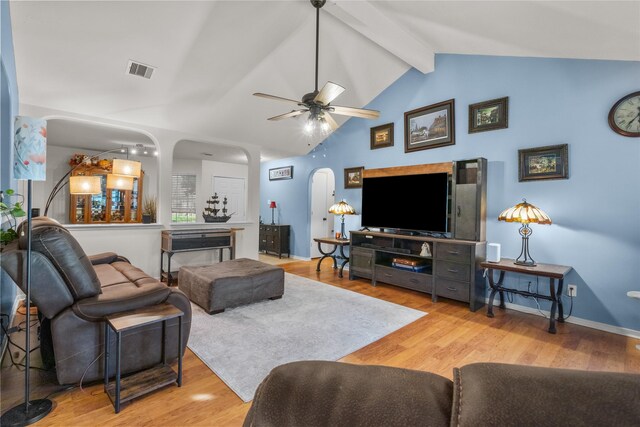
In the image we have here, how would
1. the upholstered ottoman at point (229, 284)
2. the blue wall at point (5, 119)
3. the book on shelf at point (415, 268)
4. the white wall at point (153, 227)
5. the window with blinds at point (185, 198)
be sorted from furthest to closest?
the window with blinds at point (185, 198)
the book on shelf at point (415, 268)
the white wall at point (153, 227)
the upholstered ottoman at point (229, 284)
the blue wall at point (5, 119)

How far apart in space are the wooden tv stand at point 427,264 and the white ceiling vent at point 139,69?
3513mm

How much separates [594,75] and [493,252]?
209cm

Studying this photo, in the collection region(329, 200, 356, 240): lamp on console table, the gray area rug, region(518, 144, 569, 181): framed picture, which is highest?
region(518, 144, 569, 181): framed picture

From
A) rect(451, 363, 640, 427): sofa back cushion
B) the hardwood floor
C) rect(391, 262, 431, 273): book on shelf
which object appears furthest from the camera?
rect(391, 262, 431, 273): book on shelf

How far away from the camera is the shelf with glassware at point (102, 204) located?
6.30 metres

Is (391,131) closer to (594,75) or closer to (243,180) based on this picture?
(594,75)

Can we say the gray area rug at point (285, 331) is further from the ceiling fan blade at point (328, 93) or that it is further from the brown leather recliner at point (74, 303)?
the ceiling fan blade at point (328, 93)

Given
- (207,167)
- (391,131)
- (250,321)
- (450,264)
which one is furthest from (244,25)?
(207,167)

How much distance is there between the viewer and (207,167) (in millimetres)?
8250

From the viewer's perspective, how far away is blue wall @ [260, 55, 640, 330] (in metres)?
2.99

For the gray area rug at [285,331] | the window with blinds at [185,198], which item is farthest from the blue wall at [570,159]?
the window with blinds at [185,198]

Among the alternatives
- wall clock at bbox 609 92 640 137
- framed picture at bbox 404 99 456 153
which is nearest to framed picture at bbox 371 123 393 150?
framed picture at bbox 404 99 456 153

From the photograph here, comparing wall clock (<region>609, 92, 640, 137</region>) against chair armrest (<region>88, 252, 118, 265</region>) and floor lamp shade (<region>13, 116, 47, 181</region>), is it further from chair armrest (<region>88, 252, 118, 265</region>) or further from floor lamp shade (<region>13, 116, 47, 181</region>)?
chair armrest (<region>88, 252, 118, 265</region>)

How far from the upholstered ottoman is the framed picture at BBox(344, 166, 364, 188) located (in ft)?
8.08
